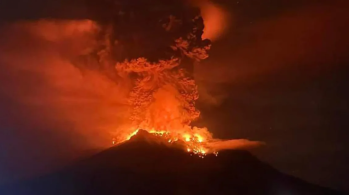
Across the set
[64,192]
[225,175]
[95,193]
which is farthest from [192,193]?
[64,192]

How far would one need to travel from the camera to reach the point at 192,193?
28.4 m

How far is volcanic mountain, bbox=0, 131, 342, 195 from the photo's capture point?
95.2 feet

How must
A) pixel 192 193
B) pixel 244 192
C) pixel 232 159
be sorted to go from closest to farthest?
pixel 192 193 → pixel 244 192 → pixel 232 159

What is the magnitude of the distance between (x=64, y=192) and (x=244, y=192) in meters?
11.2

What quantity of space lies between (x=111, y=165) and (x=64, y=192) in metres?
3.35

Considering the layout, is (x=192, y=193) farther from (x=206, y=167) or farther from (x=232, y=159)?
(x=232, y=159)

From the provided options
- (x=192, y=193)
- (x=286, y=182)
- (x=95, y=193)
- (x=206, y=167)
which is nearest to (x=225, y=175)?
(x=206, y=167)

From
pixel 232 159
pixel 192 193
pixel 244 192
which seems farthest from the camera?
pixel 232 159

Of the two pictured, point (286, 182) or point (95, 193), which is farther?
point (286, 182)

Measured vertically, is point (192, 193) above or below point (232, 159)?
below

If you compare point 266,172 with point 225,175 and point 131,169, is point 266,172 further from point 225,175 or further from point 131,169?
point 131,169

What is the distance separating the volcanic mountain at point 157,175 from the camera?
95.2ft

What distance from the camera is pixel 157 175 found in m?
31.1

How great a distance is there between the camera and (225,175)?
1238 inches
